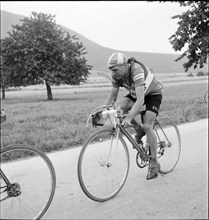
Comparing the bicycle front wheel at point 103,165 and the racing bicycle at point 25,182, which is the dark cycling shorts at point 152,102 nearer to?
the bicycle front wheel at point 103,165

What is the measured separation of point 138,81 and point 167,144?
144 centimetres

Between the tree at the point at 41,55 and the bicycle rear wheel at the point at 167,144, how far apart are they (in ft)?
80.1

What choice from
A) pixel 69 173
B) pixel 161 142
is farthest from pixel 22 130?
pixel 161 142

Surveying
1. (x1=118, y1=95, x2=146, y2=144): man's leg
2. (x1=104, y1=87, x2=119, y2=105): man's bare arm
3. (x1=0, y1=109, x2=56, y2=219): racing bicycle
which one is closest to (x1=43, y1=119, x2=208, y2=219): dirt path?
(x1=0, y1=109, x2=56, y2=219): racing bicycle

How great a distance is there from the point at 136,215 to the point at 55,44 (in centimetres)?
2686

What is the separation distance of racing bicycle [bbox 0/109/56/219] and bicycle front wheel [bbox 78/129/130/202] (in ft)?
1.18

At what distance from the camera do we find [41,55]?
28.5 meters

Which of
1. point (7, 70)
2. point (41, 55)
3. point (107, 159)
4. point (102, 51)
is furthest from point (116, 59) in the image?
point (7, 70)

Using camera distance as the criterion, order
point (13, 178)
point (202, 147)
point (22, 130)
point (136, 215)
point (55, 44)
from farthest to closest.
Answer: point (55, 44), point (22, 130), point (202, 147), point (136, 215), point (13, 178)

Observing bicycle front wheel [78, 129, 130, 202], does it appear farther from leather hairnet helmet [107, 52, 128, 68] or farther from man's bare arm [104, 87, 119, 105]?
leather hairnet helmet [107, 52, 128, 68]

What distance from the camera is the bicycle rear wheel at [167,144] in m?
3.93

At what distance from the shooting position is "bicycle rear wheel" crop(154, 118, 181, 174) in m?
3.93

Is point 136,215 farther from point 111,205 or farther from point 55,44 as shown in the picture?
point 55,44

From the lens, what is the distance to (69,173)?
4023 mm
